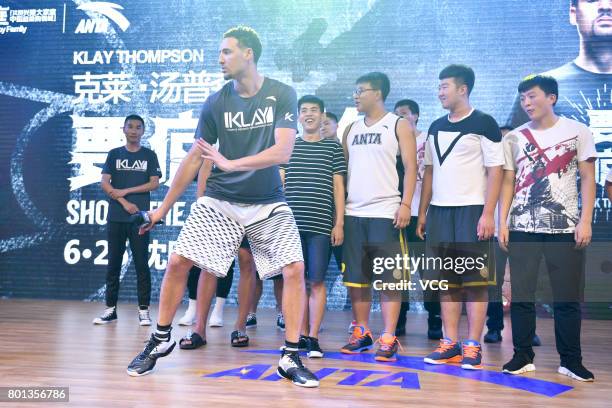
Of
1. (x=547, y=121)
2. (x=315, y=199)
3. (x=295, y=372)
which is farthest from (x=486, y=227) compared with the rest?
(x=295, y=372)

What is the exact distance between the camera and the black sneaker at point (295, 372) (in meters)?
2.63

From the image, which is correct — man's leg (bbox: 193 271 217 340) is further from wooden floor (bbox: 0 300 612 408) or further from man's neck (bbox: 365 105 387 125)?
man's neck (bbox: 365 105 387 125)

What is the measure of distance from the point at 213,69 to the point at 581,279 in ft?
14.3

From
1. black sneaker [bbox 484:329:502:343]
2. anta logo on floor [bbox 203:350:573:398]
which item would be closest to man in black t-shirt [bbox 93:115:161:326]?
anta logo on floor [bbox 203:350:573:398]

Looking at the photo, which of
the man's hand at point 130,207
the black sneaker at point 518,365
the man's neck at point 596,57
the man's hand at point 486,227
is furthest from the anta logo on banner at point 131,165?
the man's neck at point 596,57

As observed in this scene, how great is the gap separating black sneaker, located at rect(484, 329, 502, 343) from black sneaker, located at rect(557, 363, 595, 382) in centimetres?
115

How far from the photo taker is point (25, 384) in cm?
256

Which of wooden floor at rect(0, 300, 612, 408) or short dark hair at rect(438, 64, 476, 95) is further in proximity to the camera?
short dark hair at rect(438, 64, 476, 95)

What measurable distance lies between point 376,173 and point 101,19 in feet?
14.2

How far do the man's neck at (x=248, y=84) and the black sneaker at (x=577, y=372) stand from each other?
1.94 meters

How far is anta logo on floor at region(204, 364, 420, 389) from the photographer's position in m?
2.75

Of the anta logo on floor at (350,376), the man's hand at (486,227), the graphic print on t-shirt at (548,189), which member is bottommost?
the anta logo on floor at (350,376)

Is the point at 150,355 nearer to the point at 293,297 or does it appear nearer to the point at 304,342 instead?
the point at 293,297

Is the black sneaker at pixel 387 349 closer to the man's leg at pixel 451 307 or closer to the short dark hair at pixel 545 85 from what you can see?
the man's leg at pixel 451 307
